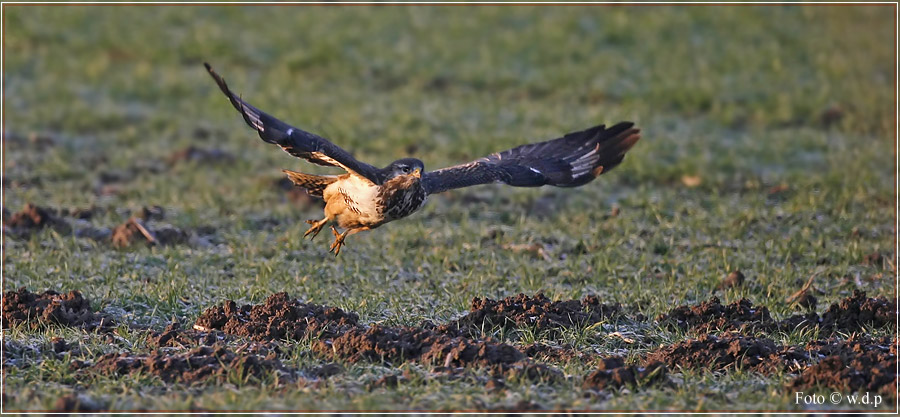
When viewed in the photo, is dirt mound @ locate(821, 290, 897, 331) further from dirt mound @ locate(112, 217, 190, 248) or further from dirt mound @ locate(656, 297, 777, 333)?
dirt mound @ locate(112, 217, 190, 248)

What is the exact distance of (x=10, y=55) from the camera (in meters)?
13.5

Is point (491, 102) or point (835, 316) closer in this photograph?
point (835, 316)

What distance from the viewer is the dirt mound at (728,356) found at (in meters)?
5.45

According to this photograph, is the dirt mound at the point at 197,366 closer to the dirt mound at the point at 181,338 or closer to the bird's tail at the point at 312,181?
the dirt mound at the point at 181,338

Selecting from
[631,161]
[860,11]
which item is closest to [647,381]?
[631,161]

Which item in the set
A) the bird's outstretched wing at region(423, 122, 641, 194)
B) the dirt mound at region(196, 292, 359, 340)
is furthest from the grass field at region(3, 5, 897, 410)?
the bird's outstretched wing at region(423, 122, 641, 194)

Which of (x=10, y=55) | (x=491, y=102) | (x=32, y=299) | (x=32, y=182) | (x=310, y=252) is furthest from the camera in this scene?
(x=10, y=55)

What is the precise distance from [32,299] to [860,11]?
13604 millimetres

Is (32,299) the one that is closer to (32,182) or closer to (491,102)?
(32,182)

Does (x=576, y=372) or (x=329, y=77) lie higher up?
(x=329, y=77)

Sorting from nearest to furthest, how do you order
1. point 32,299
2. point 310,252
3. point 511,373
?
point 511,373 → point 32,299 → point 310,252

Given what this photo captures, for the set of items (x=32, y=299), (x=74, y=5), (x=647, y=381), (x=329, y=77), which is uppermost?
(x=74, y=5)

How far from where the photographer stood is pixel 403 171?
20.1 ft

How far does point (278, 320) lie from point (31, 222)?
11.0 ft
